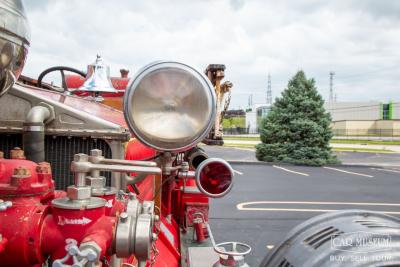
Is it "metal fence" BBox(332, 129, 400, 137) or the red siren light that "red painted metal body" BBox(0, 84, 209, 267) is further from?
"metal fence" BBox(332, 129, 400, 137)

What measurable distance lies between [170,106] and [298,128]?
13847 millimetres

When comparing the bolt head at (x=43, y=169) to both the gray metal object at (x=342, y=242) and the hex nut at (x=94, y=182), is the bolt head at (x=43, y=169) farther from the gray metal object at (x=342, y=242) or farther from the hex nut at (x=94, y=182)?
the gray metal object at (x=342, y=242)

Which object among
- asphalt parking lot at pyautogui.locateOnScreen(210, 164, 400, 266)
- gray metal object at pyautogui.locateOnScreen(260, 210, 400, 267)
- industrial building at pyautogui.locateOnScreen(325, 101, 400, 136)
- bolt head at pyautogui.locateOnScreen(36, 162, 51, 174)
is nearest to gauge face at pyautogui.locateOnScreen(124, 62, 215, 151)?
bolt head at pyautogui.locateOnScreen(36, 162, 51, 174)

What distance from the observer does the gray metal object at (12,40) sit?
3.74 feet

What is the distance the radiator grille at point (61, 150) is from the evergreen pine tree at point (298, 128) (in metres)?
13.2

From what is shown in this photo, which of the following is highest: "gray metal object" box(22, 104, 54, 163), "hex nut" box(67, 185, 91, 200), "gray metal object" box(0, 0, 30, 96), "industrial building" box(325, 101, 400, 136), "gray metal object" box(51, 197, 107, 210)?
"industrial building" box(325, 101, 400, 136)

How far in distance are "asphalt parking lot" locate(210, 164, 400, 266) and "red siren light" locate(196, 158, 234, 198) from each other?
7.42 feet

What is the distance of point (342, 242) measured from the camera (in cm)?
139

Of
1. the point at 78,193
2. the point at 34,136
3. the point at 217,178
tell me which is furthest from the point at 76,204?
the point at 217,178

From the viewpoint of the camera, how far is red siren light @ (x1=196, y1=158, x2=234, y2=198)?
2.08 m

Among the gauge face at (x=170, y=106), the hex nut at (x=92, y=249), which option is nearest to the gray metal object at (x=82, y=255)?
the hex nut at (x=92, y=249)

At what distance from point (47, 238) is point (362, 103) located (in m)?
70.7

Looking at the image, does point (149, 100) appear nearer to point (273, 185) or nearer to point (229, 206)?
point (229, 206)

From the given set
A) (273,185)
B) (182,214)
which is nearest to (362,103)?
(273,185)
